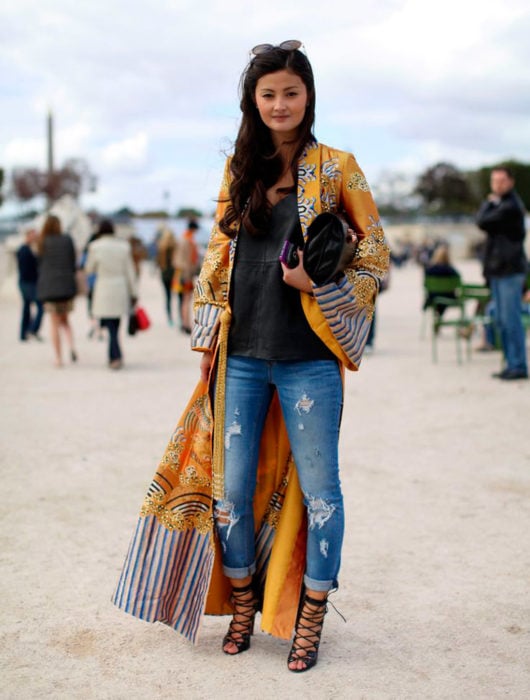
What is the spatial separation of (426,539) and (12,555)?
1.98 m

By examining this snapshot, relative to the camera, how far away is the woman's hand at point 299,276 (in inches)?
118

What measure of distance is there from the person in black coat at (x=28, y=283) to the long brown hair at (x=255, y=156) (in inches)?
451

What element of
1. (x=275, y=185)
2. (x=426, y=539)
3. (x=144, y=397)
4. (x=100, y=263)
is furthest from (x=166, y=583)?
(x=100, y=263)

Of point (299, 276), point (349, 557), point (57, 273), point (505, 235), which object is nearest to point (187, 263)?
point (57, 273)

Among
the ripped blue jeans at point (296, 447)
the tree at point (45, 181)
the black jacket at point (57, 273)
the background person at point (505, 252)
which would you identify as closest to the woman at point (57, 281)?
the black jacket at point (57, 273)

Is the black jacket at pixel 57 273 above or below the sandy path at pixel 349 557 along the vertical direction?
above

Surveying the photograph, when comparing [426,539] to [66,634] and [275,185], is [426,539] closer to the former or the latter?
[66,634]

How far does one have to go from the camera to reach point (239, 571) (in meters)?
3.31

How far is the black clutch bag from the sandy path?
1.36 meters

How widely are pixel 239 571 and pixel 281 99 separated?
163cm

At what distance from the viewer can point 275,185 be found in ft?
10.5

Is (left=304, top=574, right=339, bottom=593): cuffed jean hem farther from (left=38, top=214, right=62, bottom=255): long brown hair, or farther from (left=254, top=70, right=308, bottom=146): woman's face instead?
(left=38, top=214, right=62, bottom=255): long brown hair

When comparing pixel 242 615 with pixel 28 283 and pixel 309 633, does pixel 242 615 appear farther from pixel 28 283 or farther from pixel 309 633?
pixel 28 283

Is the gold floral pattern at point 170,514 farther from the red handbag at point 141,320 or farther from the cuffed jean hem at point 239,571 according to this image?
the red handbag at point 141,320
